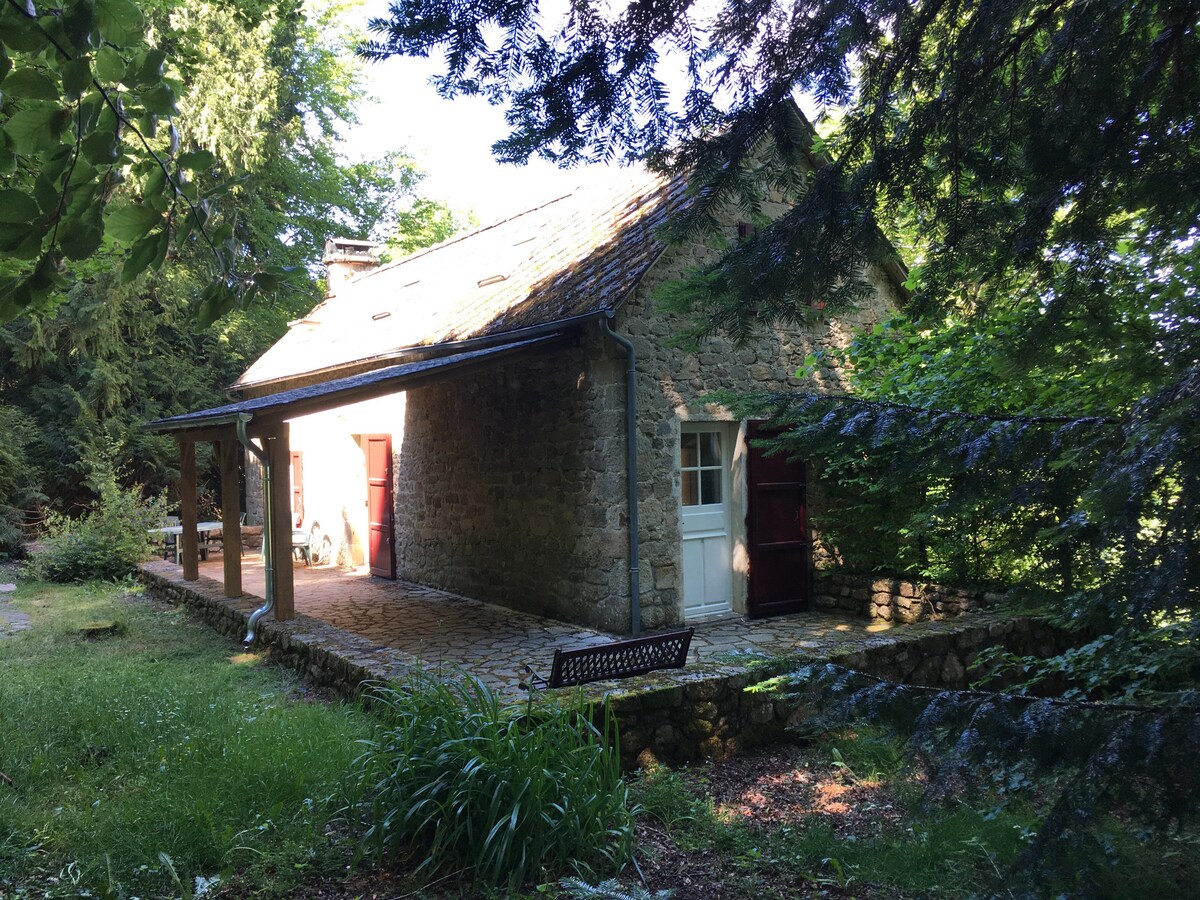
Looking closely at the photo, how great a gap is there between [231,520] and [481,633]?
335cm

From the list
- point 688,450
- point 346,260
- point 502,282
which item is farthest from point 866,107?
point 346,260

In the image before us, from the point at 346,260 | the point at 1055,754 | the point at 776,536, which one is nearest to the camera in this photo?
the point at 1055,754

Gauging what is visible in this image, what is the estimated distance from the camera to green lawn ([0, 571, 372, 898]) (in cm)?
352

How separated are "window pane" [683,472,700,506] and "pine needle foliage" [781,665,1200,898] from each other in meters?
6.34

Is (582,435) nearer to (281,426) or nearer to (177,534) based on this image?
(281,426)

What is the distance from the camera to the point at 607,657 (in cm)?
550

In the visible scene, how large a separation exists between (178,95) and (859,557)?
8.29 m

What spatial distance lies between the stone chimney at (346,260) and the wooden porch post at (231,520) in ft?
33.5

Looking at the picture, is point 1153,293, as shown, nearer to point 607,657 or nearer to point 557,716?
point 557,716

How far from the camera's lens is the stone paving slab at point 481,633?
6496 mm

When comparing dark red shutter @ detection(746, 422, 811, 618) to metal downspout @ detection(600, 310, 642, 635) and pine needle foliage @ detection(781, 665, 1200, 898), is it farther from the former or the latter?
pine needle foliage @ detection(781, 665, 1200, 898)

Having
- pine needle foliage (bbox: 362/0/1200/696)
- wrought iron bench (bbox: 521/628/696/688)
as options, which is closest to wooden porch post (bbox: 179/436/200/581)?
wrought iron bench (bbox: 521/628/696/688)

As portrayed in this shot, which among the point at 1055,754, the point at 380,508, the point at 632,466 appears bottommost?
the point at 1055,754

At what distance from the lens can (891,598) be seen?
8.65 meters
